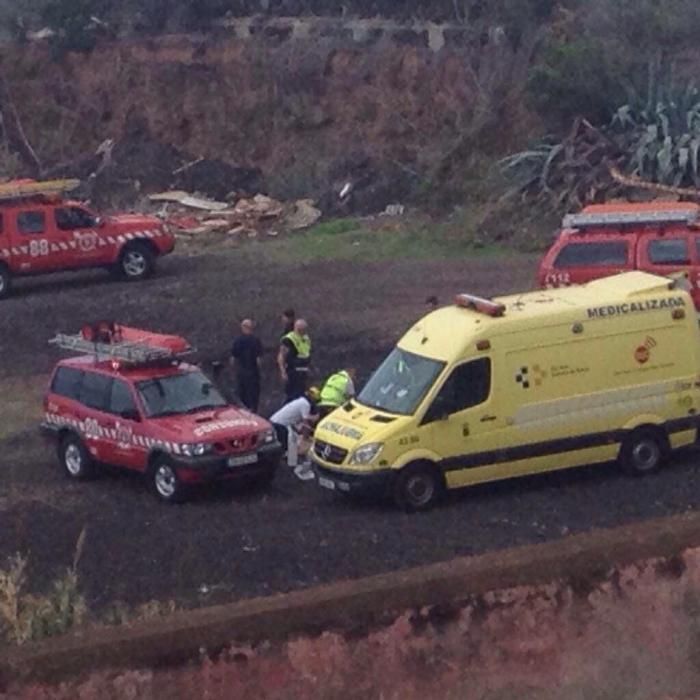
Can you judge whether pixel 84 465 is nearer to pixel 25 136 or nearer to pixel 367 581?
pixel 367 581

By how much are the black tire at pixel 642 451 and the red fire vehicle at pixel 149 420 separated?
11.9 feet

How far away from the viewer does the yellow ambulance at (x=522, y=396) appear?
57.7ft

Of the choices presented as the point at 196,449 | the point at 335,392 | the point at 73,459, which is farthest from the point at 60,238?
the point at 196,449

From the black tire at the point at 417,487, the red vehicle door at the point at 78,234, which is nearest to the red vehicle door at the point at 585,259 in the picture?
the black tire at the point at 417,487

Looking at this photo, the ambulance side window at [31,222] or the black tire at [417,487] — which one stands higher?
the ambulance side window at [31,222]

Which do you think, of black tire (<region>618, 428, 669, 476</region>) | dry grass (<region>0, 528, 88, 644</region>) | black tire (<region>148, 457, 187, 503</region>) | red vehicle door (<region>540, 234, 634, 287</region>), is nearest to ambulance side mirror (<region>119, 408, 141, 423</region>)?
black tire (<region>148, 457, 187, 503</region>)

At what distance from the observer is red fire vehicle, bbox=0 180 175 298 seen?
3188cm

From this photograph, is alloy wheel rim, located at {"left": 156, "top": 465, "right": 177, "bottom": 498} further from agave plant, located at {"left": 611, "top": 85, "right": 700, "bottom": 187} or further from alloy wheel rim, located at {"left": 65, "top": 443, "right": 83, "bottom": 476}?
agave plant, located at {"left": 611, "top": 85, "right": 700, "bottom": 187}

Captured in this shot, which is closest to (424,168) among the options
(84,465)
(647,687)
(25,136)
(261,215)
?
(261,215)

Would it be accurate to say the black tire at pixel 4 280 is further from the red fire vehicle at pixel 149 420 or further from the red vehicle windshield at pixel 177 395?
the red vehicle windshield at pixel 177 395

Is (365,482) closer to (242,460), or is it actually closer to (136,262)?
(242,460)

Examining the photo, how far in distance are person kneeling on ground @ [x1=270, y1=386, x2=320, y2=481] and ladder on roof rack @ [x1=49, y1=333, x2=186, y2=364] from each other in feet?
4.28

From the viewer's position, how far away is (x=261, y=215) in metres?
37.9

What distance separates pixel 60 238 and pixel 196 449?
48.4ft
